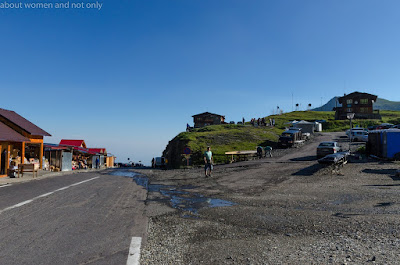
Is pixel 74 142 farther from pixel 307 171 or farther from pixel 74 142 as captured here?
pixel 307 171

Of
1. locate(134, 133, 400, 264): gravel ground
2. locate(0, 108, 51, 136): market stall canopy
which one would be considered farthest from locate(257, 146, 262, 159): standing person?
locate(0, 108, 51, 136): market stall canopy

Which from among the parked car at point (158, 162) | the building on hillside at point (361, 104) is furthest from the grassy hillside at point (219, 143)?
the building on hillside at point (361, 104)

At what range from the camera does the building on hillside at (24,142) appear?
24427 mm

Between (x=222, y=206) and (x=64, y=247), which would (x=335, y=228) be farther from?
(x=64, y=247)

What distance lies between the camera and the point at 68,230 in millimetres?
5930

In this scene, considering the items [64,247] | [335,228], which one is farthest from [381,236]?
[64,247]

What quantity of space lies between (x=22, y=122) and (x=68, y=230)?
27.9 meters

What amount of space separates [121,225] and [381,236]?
5.45 meters

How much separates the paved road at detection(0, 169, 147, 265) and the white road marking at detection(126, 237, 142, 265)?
3.5 inches

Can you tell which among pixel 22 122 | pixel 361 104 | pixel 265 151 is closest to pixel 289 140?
pixel 265 151

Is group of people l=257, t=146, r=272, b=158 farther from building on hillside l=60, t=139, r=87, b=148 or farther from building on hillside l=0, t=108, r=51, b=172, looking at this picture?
building on hillside l=60, t=139, r=87, b=148

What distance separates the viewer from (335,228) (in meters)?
5.98

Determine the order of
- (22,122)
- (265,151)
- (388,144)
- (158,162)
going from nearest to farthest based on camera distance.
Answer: (388,144)
(22,122)
(265,151)
(158,162)

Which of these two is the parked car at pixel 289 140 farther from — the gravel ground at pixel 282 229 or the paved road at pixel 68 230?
the paved road at pixel 68 230
